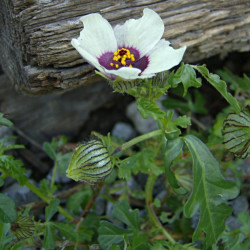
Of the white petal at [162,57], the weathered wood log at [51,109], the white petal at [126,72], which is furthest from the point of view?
the weathered wood log at [51,109]

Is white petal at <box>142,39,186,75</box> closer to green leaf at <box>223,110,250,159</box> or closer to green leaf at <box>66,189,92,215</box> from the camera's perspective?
green leaf at <box>223,110,250,159</box>

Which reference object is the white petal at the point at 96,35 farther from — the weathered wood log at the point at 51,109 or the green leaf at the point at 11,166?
the weathered wood log at the point at 51,109

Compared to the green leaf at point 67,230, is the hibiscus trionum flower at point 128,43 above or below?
above

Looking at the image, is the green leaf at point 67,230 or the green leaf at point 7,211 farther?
the green leaf at point 67,230

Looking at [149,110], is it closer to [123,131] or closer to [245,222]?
[245,222]

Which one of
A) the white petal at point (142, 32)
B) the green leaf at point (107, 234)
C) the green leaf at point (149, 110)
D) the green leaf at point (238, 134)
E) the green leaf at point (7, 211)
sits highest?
the white petal at point (142, 32)

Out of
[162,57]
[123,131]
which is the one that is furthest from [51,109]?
[162,57]

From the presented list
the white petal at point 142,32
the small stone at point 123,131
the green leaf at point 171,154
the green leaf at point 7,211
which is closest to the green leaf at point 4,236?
the green leaf at point 7,211
